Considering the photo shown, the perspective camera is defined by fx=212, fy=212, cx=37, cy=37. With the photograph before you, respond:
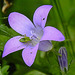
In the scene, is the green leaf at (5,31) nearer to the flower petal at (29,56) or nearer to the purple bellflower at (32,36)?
the purple bellflower at (32,36)

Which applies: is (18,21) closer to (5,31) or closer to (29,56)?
(5,31)

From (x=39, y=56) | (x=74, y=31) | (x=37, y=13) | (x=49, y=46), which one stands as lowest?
(x=74, y=31)

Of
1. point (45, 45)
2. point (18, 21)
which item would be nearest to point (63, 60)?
point (45, 45)

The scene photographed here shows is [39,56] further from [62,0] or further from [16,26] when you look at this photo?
[62,0]

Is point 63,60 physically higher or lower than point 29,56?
lower

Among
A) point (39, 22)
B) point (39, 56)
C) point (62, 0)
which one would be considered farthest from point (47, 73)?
point (62, 0)

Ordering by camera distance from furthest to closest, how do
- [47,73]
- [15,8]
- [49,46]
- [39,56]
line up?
1. [15,8]
2. [39,56]
3. [47,73]
4. [49,46]

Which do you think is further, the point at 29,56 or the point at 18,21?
the point at 18,21

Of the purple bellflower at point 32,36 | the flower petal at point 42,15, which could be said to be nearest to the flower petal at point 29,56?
the purple bellflower at point 32,36

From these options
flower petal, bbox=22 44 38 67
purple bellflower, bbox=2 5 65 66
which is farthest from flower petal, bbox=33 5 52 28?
flower petal, bbox=22 44 38 67
